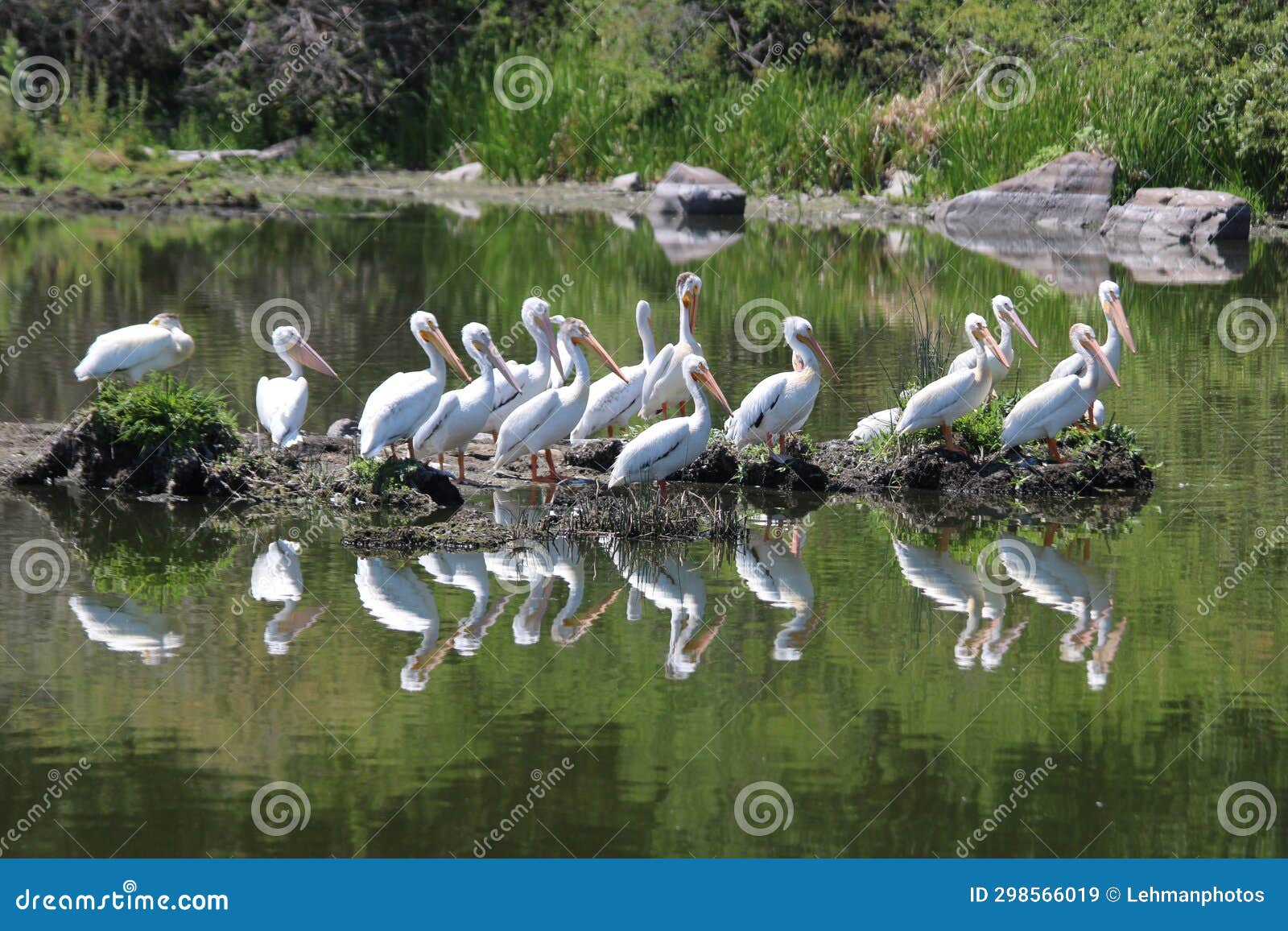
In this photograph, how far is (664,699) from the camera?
716 cm

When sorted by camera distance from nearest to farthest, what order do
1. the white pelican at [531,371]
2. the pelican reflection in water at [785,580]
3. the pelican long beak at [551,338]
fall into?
1. the pelican reflection in water at [785,580]
2. the white pelican at [531,371]
3. the pelican long beak at [551,338]

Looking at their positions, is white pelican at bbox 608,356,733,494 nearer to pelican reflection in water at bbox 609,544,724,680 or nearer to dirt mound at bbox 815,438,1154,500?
pelican reflection in water at bbox 609,544,724,680

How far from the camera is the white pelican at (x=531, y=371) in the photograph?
11758mm

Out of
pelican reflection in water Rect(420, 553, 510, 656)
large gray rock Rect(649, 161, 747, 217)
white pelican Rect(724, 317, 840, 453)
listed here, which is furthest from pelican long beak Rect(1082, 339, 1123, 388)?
large gray rock Rect(649, 161, 747, 217)

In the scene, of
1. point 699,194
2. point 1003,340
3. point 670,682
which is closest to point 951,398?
point 1003,340

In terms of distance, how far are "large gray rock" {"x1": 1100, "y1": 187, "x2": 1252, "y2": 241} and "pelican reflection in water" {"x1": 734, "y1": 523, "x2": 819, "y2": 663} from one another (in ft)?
64.3

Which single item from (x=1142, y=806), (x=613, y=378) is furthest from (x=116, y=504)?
(x=1142, y=806)

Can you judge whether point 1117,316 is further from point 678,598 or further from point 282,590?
point 282,590

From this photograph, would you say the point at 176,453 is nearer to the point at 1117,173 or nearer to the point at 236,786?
the point at 236,786

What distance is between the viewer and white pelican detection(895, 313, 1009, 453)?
10977 millimetres

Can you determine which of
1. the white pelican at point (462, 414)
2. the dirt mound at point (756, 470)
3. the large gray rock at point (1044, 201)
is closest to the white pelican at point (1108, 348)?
the dirt mound at point (756, 470)

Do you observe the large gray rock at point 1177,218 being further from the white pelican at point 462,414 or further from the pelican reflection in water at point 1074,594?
the white pelican at point 462,414

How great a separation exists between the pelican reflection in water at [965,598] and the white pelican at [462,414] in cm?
283

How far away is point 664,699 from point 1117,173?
24.8 m
